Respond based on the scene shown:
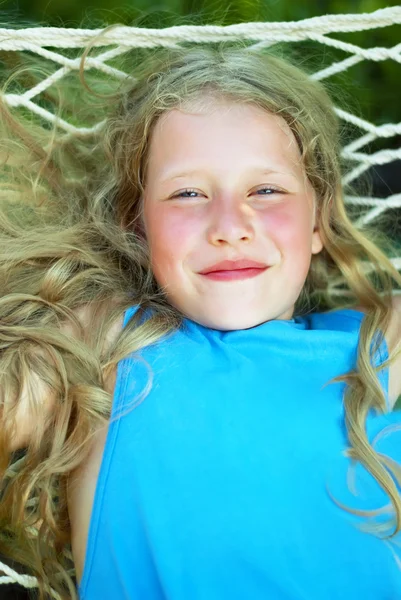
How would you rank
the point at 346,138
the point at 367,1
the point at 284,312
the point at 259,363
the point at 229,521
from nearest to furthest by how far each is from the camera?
the point at 229,521 → the point at 259,363 → the point at 284,312 → the point at 346,138 → the point at 367,1

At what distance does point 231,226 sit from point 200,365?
0.72 feet

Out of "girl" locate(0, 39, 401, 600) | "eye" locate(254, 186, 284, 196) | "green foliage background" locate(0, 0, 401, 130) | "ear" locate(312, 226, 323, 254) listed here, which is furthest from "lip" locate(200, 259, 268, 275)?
"green foliage background" locate(0, 0, 401, 130)

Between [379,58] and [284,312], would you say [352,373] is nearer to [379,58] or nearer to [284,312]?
[284,312]

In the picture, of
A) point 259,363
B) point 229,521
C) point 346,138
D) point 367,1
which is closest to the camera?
point 229,521

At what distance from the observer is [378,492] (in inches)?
45.5

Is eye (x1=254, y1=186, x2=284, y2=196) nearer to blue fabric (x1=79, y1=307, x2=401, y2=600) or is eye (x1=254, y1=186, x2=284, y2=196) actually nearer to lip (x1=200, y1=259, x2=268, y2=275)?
lip (x1=200, y1=259, x2=268, y2=275)

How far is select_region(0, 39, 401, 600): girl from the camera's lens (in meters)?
1.12

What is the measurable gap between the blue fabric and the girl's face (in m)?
0.09

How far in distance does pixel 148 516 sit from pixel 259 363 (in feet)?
0.96

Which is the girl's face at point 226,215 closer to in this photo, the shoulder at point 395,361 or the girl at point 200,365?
the girl at point 200,365

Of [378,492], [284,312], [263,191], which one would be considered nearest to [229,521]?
[378,492]

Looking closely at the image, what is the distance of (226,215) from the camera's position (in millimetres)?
1218

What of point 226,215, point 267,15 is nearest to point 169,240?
point 226,215

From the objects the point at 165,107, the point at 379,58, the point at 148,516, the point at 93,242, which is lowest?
the point at 148,516
